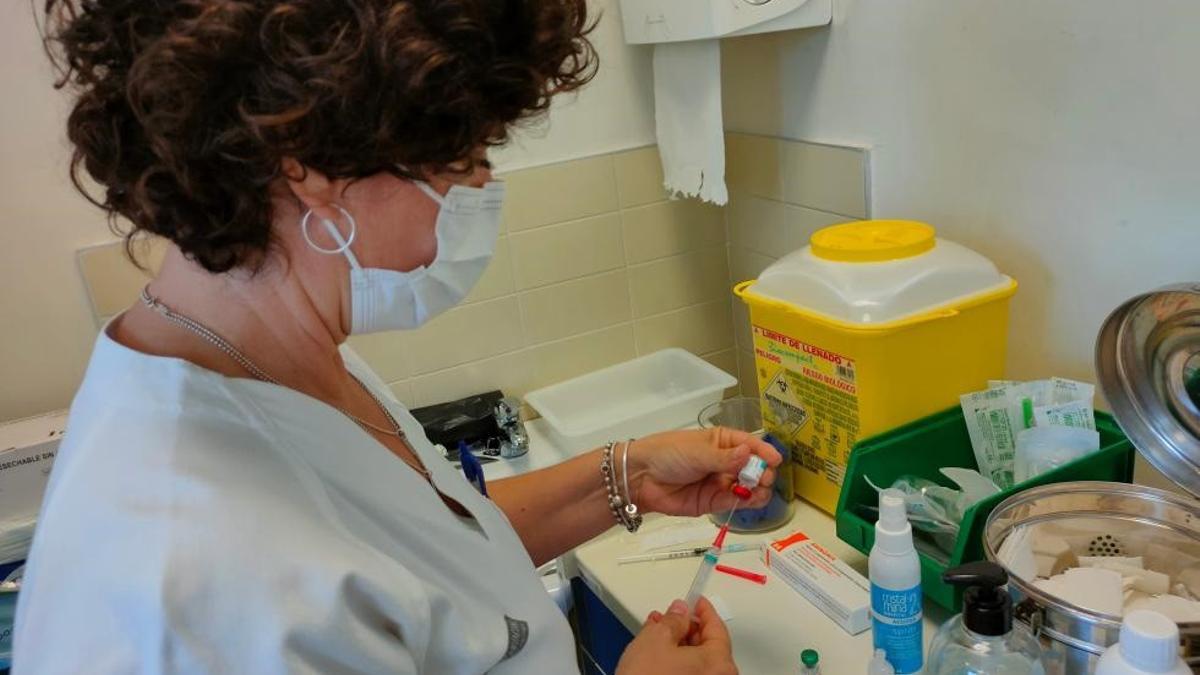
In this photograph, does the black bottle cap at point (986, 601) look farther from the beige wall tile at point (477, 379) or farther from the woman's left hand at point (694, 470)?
the beige wall tile at point (477, 379)

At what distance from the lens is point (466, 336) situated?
1.80m

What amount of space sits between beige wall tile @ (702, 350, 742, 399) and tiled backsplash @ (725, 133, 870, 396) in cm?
3

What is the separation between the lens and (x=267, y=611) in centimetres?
57

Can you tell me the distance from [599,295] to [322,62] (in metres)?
1.33

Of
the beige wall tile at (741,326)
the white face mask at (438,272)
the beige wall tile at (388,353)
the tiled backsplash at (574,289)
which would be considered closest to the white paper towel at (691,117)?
the tiled backsplash at (574,289)

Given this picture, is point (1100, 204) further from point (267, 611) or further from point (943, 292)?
point (267, 611)

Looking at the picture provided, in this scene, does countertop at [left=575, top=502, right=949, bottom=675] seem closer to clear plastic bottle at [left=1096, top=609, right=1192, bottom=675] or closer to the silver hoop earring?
clear plastic bottle at [left=1096, top=609, right=1192, bottom=675]

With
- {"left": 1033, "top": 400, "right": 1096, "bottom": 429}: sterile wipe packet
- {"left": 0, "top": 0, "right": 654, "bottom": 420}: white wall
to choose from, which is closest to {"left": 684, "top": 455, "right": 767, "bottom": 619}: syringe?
{"left": 1033, "top": 400, "right": 1096, "bottom": 429}: sterile wipe packet

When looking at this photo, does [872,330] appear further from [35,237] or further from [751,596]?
[35,237]

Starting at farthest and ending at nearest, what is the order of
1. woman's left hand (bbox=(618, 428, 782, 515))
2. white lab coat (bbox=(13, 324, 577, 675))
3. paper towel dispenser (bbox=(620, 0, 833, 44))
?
paper towel dispenser (bbox=(620, 0, 833, 44)) → woman's left hand (bbox=(618, 428, 782, 515)) → white lab coat (bbox=(13, 324, 577, 675))

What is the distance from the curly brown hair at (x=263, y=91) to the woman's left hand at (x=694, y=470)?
505 mm

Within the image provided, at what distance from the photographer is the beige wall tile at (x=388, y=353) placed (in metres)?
1.71

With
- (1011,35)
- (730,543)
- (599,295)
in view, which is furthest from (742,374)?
(1011,35)

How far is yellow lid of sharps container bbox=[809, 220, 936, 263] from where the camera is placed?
1.09 metres
